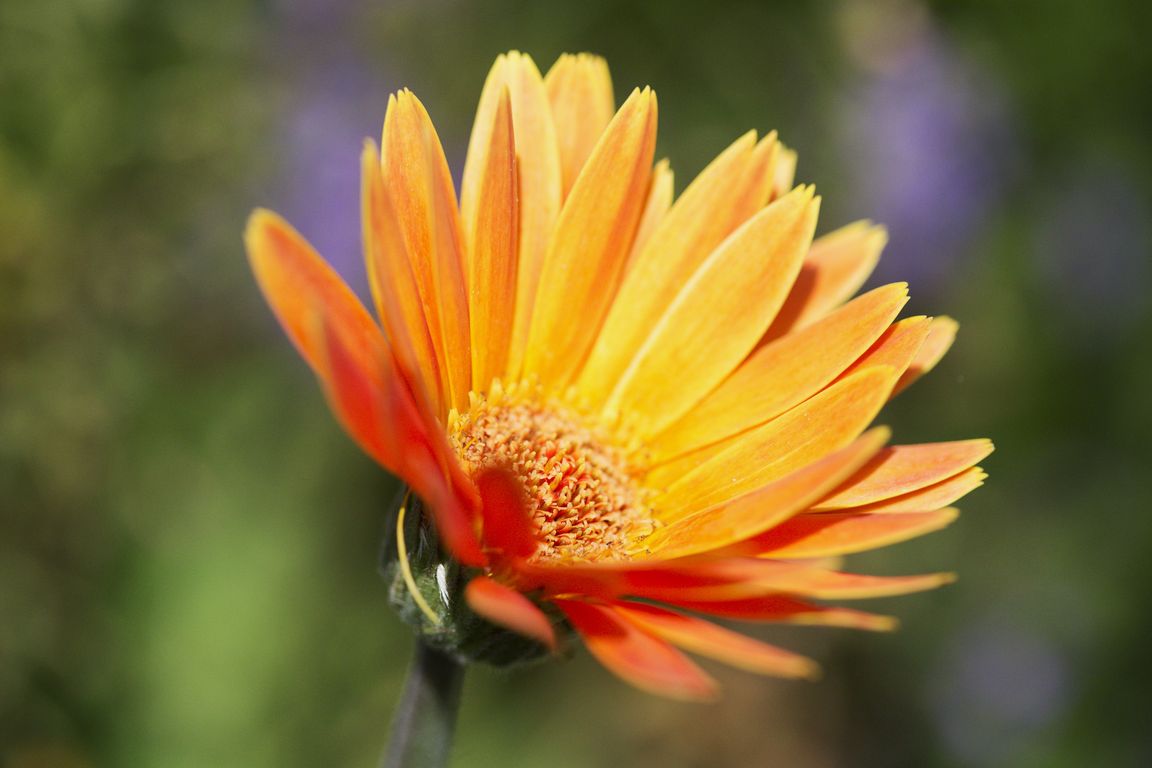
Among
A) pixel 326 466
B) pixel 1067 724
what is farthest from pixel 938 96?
pixel 326 466

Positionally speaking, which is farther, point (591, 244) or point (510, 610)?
point (591, 244)

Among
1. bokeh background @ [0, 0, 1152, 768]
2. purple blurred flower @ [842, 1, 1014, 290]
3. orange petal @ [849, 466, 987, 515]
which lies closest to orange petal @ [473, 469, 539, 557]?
orange petal @ [849, 466, 987, 515]

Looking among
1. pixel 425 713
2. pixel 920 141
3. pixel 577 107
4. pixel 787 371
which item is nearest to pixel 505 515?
pixel 425 713

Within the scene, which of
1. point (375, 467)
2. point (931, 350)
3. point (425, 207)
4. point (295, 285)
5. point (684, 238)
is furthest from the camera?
point (375, 467)

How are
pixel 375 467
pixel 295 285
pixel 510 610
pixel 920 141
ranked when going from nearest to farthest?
pixel 510 610 → pixel 295 285 → pixel 375 467 → pixel 920 141

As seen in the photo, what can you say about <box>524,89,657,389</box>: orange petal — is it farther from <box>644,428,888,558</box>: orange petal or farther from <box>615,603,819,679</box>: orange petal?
<box>615,603,819,679</box>: orange petal

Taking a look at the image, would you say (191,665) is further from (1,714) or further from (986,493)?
(986,493)

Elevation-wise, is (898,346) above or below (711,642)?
above

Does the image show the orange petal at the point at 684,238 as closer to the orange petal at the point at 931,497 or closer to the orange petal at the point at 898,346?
the orange petal at the point at 898,346

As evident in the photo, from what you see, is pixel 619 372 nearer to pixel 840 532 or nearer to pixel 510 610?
pixel 840 532
